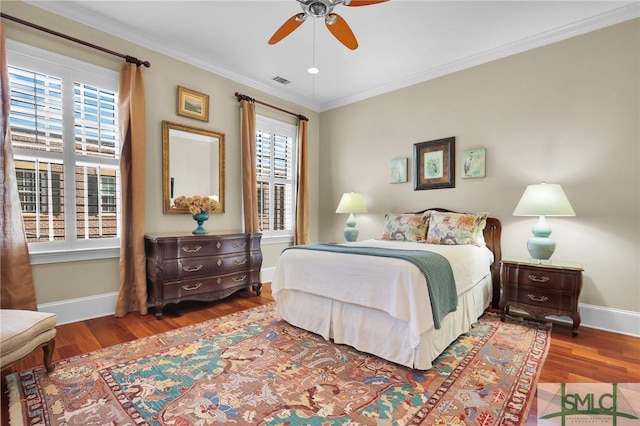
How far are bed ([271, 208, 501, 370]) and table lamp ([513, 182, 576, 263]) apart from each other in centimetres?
48

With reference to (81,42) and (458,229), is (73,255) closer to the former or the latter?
(81,42)

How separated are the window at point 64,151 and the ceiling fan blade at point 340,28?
247 cm

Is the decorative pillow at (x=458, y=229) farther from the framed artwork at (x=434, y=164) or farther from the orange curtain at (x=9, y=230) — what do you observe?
the orange curtain at (x=9, y=230)

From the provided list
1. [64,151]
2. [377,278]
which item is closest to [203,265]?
[64,151]

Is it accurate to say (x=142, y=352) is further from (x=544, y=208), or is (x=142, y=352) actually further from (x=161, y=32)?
(x=544, y=208)

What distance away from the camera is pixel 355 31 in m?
3.17

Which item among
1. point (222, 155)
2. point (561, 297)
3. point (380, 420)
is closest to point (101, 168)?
point (222, 155)

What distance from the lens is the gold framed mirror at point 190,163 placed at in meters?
3.55

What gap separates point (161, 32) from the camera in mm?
3242

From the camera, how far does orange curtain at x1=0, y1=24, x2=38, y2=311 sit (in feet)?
8.13

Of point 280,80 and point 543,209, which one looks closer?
point 543,209

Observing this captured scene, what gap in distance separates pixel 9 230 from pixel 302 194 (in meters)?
3.45

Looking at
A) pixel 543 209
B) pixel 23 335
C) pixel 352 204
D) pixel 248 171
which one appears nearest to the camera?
pixel 23 335

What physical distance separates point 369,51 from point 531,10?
159 centimetres
